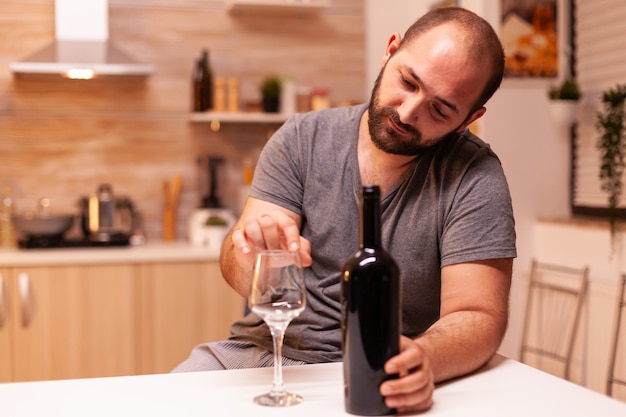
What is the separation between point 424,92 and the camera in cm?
158

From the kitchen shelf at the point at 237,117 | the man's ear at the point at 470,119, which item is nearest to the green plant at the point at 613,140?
the kitchen shelf at the point at 237,117

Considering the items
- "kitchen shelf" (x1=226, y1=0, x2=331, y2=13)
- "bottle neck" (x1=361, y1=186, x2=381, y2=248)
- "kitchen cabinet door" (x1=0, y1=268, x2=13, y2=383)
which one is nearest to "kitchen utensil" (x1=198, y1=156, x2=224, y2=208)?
"kitchen shelf" (x1=226, y1=0, x2=331, y2=13)

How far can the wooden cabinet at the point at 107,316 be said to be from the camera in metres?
3.32

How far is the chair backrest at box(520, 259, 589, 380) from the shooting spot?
335cm

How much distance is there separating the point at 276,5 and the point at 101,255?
1.43 metres

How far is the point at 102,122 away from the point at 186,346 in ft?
3.89

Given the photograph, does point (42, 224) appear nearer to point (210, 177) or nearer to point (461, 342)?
point (210, 177)

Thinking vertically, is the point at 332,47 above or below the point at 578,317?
above

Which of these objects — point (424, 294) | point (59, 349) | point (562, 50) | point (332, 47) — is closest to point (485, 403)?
point (424, 294)

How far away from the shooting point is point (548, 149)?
371 cm

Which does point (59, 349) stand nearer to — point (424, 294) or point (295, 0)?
point (295, 0)

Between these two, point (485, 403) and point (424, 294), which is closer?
point (485, 403)

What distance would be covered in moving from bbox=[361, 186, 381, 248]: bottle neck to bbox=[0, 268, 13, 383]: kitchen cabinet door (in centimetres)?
257

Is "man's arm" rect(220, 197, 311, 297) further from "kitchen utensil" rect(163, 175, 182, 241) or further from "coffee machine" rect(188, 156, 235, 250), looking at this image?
"kitchen utensil" rect(163, 175, 182, 241)
